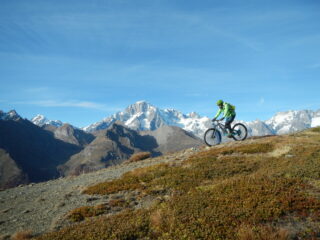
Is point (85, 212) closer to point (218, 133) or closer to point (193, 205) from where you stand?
point (193, 205)

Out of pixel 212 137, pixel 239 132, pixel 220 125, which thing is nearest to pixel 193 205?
pixel 220 125

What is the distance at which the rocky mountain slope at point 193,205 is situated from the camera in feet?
32.9

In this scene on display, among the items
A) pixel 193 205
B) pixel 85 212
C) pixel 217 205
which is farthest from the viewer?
pixel 85 212

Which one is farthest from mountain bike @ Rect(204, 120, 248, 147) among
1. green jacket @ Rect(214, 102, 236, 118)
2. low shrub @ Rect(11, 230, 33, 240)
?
low shrub @ Rect(11, 230, 33, 240)

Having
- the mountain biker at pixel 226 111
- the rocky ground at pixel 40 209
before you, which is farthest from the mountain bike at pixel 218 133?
the rocky ground at pixel 40 209

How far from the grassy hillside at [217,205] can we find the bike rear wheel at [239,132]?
791 centimetres

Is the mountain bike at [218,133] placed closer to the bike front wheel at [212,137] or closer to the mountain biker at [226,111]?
the bike front wheel at [212,137]

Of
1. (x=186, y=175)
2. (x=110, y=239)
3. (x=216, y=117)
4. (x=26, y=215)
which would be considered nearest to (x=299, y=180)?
(x=186, y=175)

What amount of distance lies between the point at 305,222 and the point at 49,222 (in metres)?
11.8

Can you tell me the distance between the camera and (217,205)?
12.1 m

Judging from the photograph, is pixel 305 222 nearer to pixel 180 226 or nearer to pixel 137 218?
pixel 180 226

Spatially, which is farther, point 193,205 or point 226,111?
point 226,111

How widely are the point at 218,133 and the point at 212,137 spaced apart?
2.81 ft

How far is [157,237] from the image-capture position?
9852 mm
